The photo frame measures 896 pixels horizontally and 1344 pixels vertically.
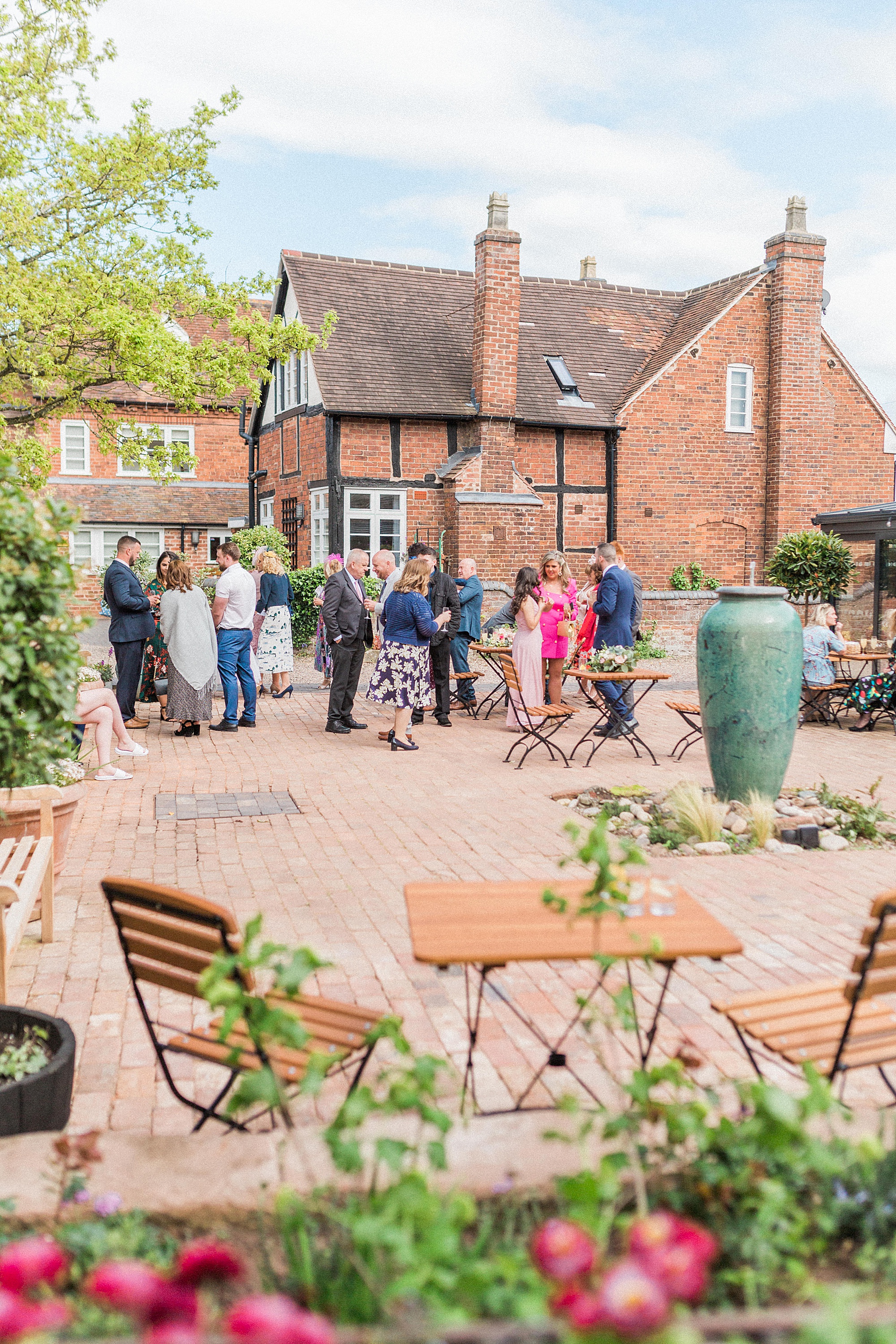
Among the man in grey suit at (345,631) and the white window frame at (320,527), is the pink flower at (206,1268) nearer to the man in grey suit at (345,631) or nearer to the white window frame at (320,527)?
the man in grey suit at (345,631)

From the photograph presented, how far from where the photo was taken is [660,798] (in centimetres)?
819

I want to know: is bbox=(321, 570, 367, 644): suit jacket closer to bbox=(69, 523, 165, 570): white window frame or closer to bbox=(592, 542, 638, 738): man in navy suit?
bbox=(592, 542, 638, 738): man in navy suit

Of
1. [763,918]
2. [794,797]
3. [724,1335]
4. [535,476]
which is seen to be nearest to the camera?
[724,1335]

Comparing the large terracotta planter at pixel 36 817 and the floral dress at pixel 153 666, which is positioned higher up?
the floral dress at pixel 153 666

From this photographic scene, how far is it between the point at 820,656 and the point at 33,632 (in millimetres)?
10491

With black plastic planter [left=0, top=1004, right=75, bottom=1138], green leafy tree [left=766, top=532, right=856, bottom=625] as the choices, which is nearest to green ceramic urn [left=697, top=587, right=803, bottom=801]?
black plastic planter [left=0, top=1004, right=75, bottom=1138]

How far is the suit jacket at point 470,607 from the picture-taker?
1311cm

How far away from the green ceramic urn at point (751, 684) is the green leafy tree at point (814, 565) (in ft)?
35.2

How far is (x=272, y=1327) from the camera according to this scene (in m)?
1.34

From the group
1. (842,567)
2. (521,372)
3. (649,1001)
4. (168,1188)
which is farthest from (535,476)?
(168,1188)

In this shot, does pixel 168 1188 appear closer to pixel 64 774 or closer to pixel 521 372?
pixel 64 774

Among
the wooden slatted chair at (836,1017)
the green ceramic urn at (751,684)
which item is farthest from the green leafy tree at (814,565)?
the wooden slatted chair at (836,1017)

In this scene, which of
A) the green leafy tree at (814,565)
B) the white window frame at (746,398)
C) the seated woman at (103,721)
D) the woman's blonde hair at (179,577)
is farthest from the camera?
the white window frame at (746,398)

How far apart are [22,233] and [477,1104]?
1467 centimetres
